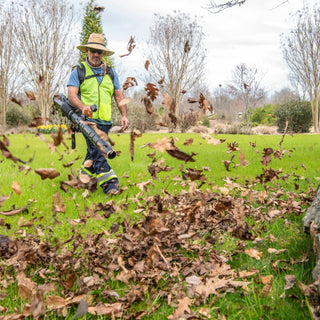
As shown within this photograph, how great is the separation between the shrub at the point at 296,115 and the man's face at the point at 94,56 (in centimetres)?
2090

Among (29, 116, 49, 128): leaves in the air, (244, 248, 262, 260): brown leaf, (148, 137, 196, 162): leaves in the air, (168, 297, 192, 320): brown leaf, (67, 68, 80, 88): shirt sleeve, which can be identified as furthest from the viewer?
(67, 68, 80, 88): shirt sleeve

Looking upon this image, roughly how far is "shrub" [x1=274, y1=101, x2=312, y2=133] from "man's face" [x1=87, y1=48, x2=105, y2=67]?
68.6 feet

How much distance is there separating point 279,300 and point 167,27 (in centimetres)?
2464

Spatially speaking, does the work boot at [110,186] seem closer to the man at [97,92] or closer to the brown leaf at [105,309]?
the man at [97,92]

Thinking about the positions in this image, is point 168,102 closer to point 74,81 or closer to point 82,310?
point 82,310

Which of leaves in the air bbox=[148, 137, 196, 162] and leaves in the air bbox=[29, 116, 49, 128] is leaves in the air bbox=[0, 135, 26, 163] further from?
leaves in the air bbox=[148, 137, 196, 162]

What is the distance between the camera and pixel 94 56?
4.55 m

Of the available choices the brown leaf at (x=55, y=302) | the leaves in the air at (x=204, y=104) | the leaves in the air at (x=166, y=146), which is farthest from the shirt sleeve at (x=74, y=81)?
the brown leaf at (x=55, y=302)

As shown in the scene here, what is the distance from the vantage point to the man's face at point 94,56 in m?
4.50

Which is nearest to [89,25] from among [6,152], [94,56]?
[94,56]

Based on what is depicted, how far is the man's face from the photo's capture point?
450cm

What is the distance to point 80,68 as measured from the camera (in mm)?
4508

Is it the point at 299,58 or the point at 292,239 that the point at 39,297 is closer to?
the point at 292,239

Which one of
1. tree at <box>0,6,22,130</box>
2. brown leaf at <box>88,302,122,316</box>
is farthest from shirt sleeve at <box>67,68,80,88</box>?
tree at <box>0,6,22,130</box>
